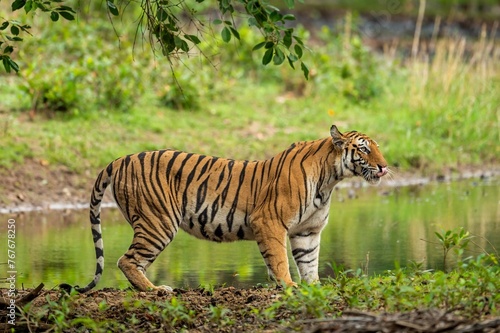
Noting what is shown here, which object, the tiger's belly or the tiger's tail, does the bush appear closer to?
the tiger's tail

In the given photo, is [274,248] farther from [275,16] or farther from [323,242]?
[323,242]

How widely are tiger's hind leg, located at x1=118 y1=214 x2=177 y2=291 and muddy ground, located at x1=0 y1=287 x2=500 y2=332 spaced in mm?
440

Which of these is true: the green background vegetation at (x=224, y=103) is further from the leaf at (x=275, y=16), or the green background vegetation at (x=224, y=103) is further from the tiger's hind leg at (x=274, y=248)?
the leaf at (x=275, y=16)

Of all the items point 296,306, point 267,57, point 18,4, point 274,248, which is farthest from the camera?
point 274,248

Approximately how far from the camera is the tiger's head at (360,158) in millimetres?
7824

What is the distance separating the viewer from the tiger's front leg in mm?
7988

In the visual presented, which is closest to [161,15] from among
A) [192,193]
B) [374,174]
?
[192,193]

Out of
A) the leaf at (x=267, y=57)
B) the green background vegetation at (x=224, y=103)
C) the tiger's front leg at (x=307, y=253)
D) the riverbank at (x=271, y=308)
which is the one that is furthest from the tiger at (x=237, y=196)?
the green background vegetation at (x=224, y=103)

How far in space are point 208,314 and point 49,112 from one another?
8.46m

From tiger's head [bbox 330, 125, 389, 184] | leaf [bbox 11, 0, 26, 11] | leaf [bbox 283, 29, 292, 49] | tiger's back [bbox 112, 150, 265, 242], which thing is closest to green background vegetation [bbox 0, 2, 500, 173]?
tiger's back [bbox 112, 150, 265, 242]

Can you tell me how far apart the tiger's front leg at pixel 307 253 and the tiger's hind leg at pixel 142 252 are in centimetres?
98

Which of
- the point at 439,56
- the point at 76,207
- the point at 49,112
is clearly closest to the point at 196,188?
the point at 76,207

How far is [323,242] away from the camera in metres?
10.6

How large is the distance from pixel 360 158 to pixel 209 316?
2.05 metres
